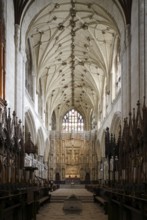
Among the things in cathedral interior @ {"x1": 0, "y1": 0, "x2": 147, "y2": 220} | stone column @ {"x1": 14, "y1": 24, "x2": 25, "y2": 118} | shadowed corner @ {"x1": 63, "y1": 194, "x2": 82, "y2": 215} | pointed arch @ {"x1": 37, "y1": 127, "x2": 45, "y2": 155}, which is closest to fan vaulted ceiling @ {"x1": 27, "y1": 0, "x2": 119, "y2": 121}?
cathedral interior @ {"x1": 0, "y1": 0, "x2": 147, "y2": 220}

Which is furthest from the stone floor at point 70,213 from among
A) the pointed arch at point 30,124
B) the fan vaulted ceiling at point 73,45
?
the fan vaulted ceiling at point 73,45

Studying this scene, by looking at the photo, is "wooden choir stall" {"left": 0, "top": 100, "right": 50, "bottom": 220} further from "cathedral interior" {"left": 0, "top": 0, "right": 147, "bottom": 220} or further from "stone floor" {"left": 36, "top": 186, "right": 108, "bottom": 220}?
"stone floor" {"left": 36, "top": 186, "right": 108, "bottom": 220}

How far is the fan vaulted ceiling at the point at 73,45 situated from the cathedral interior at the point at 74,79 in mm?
76

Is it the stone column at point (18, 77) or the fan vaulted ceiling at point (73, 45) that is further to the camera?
the fan vaulted ceiling at point (73, 45)

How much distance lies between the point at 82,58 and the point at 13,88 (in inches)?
633

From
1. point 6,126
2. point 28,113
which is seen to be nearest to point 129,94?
point 6,126

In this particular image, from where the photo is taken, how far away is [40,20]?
91.8ft

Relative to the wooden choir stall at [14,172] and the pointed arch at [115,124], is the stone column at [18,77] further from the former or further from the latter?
the pointed arch at [115,124]

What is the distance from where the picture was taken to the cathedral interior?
15.1 metres

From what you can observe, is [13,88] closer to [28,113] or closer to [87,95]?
[28,113]

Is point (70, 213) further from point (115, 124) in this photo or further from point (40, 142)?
point (40, 142)

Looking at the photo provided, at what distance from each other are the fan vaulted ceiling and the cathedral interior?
0.25 ft

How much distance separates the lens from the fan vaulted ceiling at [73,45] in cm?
2808

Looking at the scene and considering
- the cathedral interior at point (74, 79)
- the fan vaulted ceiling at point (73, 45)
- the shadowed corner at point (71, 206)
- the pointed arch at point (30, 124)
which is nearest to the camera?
the cathedral interior at point (74, 79)
